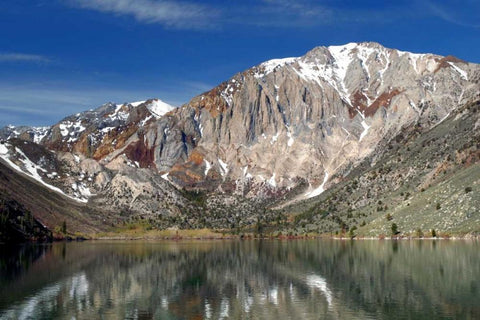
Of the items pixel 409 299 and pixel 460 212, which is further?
pixel 460 212

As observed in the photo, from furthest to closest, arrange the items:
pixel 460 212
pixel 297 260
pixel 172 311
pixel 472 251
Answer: pixel 460 212, pixel 297 260, pixel 472 251, pixel 172 311

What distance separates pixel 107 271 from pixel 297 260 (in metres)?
38.4

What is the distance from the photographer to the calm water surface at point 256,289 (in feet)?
181

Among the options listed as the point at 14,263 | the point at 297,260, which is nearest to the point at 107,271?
the point at 14,263

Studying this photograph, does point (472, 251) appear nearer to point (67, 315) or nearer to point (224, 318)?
point (224, 318)

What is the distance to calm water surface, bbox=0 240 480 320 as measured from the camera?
55.1 m

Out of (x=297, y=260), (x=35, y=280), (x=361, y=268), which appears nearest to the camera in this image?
(x=35, y=280)

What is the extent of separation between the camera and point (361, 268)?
303 ft

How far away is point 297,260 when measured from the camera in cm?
11519

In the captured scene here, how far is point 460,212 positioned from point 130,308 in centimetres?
13113

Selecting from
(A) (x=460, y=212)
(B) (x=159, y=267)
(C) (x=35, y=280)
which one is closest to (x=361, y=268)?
(B) (x=159, y=267)

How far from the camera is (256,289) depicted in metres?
73.4

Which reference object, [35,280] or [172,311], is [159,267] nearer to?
[35,280]

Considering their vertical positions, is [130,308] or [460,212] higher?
[460,212]
